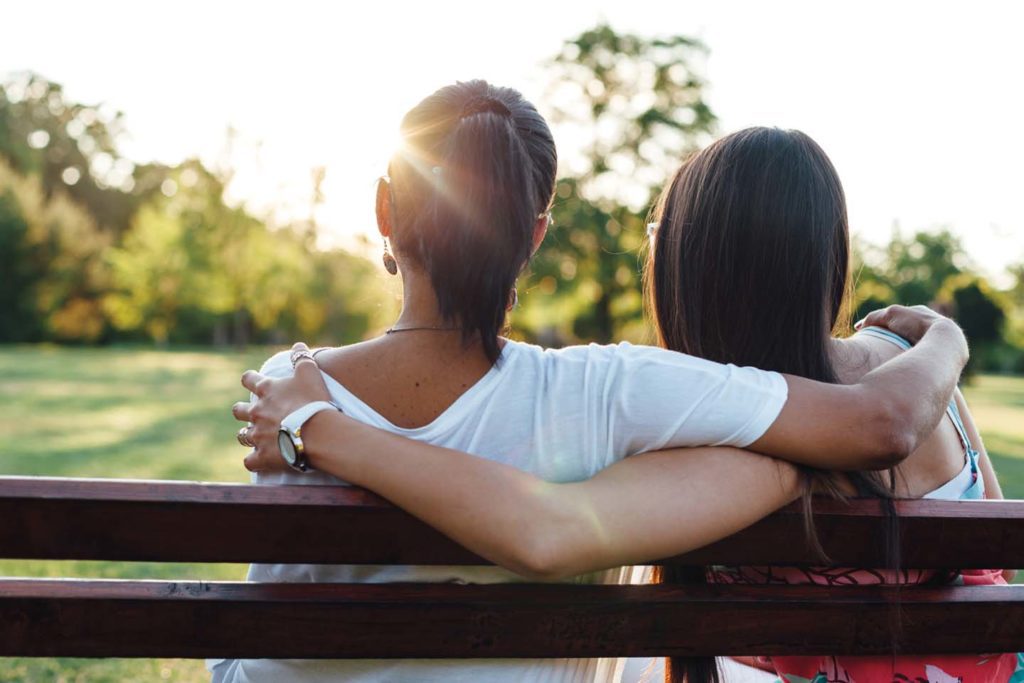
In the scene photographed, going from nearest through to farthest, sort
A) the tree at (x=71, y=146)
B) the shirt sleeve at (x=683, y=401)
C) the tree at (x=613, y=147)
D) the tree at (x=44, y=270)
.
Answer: the shirt sleeve at (x=683, y=401), the tree at (x=613, y=147), the tree at (x=44, y=270), the tree at (x=71, y=146)

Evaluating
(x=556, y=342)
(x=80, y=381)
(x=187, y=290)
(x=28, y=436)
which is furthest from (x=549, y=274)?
(x=187, y=290)

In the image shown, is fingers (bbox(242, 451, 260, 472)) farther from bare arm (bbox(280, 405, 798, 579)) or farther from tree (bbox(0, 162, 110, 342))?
tree (bbox(0, 162, 110, 342))

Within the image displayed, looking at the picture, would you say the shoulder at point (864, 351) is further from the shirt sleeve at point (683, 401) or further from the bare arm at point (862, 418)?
the shirt sleeve at point (683, 401)

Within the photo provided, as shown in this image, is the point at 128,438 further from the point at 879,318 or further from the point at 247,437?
the point at 879,318

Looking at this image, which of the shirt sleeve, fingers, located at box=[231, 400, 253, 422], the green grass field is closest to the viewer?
the shirt sleeve

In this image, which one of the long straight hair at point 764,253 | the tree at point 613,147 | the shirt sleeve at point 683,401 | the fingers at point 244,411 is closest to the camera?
the shirt sleeve at point 683,401

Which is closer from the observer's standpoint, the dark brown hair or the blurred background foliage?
the dark brown hair

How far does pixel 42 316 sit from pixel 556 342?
27.7 m

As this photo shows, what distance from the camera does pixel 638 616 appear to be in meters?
1.68

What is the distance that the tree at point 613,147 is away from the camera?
1281 inches

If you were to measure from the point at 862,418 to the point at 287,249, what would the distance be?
47.5 metres

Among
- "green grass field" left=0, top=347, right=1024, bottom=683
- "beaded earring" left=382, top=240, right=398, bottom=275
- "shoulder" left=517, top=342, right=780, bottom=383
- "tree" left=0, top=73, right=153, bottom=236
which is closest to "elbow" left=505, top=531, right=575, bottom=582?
"shoulder" left=517, top=342, right=780, bottom=383

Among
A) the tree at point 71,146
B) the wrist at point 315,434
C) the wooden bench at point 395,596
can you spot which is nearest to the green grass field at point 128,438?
the wooden bench at point 395,596

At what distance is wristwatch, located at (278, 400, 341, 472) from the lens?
1.67 m
